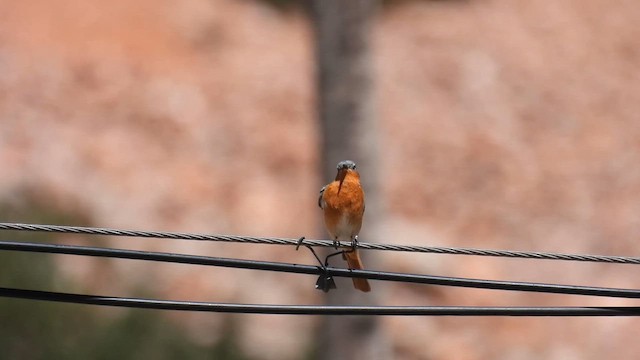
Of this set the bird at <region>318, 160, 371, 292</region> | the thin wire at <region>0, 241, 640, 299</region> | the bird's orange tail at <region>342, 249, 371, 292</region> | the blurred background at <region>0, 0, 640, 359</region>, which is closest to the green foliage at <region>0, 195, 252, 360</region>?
the blurred background at <region>0, 0, 640, 359</region>

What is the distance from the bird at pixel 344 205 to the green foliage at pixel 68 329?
6.76 m

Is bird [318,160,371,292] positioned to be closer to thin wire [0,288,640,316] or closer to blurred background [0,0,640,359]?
thin wire [0,288,640,316]

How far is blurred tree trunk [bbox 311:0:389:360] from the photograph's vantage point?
23.1 ft

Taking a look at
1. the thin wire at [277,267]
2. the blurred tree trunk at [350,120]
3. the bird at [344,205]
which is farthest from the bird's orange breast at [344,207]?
the thin wire at [277,267]

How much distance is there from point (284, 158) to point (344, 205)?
407 inches

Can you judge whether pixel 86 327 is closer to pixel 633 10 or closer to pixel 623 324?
pixel 623 324

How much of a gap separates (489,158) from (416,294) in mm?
4020

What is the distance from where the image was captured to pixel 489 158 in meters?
17.7

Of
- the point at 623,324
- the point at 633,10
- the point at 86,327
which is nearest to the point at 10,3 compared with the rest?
the point at 86,327

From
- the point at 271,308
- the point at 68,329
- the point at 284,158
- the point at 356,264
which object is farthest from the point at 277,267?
the point at 284,158

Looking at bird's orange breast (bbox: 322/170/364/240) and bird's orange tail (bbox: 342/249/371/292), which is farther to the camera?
bird's orange tail (bbox: 342/249/371/292)

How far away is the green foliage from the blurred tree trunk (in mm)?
5710

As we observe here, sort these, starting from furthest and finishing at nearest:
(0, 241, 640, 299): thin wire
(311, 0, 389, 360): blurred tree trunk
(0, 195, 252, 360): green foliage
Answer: (0, 195, 252, 360): green foliage < (311, 0, 389, 360): blurred tree trunk < (0, 241, 640, 299): thin wire

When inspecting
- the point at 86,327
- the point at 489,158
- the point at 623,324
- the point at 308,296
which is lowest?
the point at 86,327
